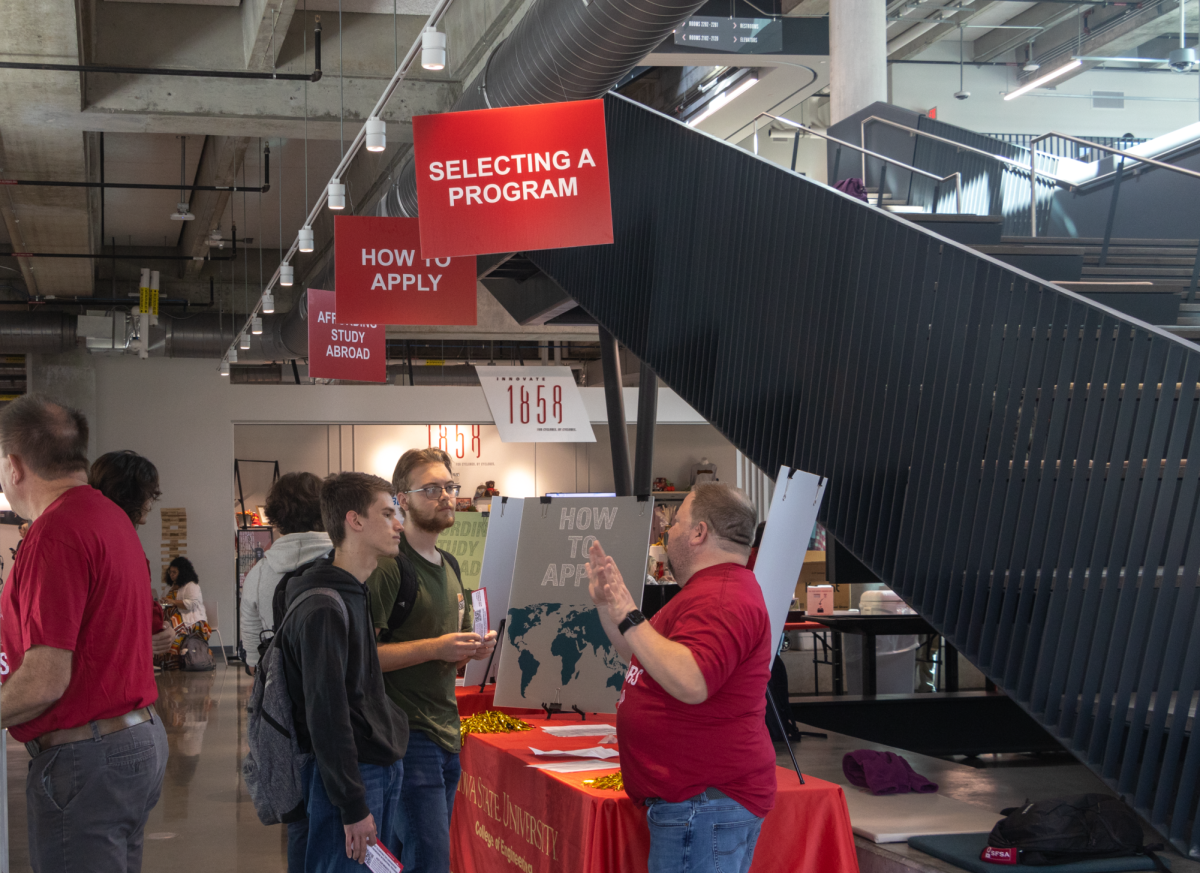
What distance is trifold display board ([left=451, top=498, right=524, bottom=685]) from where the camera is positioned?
513cm

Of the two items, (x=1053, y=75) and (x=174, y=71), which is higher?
(x=1053, y=75)

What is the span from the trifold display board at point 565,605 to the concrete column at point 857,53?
6.37m

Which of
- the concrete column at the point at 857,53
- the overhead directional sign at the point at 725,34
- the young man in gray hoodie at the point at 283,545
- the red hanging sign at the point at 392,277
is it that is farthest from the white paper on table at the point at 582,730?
the concrete column at the point at 857,53

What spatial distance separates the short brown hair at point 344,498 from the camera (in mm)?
2975

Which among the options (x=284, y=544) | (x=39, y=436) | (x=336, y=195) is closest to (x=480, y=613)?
(x=39, y=436)

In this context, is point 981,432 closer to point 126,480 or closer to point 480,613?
point 480,613

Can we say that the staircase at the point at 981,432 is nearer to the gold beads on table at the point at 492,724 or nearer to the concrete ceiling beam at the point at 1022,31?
the gold beads on table at the point at 492,724

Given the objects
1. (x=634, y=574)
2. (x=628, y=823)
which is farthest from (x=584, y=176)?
(x=628, y=823)

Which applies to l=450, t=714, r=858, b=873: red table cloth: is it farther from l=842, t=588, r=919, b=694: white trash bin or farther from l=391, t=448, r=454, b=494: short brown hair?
l=842, t=588, r=919, b=694: white trash bin

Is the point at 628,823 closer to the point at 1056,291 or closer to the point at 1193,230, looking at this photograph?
the point at 1056,291

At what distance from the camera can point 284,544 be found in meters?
4.83

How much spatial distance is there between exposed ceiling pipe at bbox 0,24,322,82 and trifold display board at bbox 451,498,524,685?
3.45 metres

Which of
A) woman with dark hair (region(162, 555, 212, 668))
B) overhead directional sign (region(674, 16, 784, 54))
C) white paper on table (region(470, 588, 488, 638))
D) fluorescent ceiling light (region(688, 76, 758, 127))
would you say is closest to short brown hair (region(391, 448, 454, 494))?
white paper on table (region(470, 588, 488, 638))

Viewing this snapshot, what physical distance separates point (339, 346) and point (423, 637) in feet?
21.1
